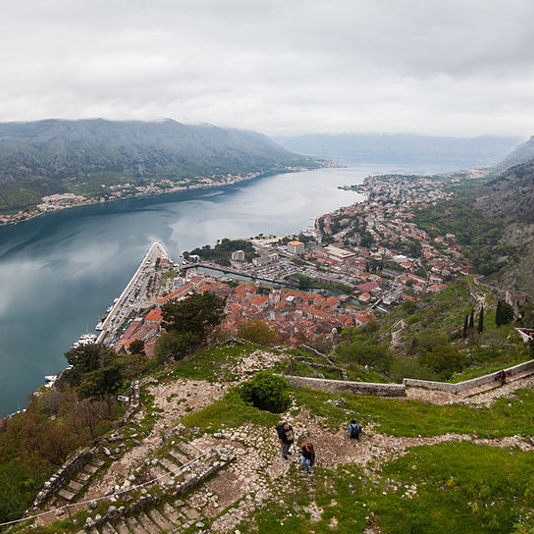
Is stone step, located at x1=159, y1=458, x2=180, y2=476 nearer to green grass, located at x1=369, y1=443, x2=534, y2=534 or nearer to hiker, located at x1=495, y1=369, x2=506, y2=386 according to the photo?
green grass, located at x1=369, y1=443, x2=534, y2=534

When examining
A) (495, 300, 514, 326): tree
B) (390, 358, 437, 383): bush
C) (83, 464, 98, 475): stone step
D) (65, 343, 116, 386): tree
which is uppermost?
(83, 464, 98, 475): stone step

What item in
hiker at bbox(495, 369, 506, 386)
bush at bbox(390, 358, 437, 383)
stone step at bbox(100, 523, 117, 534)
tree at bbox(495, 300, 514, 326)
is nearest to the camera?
stone step at bbox(100, 523, 117, 534)

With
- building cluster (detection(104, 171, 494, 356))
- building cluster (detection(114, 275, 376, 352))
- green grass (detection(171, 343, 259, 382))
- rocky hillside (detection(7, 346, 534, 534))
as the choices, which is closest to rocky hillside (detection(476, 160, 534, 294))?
building cluster (detection(104, 171, 494, 356))

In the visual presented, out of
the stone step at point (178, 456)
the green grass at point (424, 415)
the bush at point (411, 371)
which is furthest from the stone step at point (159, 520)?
the bush at point (411, 371)

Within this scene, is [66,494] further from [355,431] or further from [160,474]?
[355,431]

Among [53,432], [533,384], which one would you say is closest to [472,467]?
[533,384]

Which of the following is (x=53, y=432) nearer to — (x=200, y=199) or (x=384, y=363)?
(x=384, y=363)

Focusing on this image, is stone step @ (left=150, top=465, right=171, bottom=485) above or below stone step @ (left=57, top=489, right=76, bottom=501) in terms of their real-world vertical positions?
above
